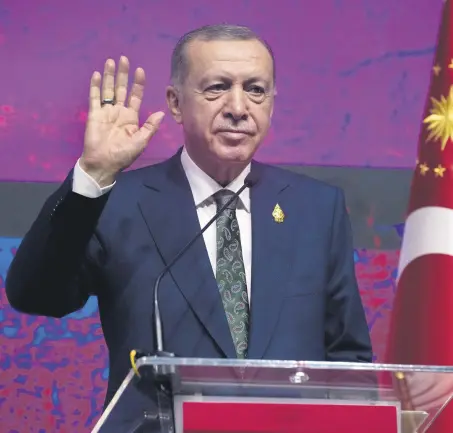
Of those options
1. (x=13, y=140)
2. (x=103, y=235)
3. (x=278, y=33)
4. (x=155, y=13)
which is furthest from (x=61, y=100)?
(x=103, y=235)

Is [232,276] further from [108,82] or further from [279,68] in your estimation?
[279,68]

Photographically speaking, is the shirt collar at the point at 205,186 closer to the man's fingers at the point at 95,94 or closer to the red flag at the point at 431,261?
the man's fingers at the point at 95,94

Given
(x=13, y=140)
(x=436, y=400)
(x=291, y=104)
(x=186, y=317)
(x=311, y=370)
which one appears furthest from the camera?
(x=291, y=104)

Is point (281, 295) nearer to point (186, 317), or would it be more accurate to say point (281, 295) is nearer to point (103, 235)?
point (186, 317)

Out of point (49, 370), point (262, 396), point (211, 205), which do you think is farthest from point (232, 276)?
point (49, 370)

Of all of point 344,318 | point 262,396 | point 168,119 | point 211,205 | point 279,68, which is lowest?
point 262,396

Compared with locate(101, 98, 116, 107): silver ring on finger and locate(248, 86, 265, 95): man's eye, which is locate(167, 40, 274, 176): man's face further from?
locate(101, 98, 116, 107): silver ring on finger

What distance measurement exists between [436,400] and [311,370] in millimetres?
230

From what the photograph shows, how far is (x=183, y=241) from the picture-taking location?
1898mm

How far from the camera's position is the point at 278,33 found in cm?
275

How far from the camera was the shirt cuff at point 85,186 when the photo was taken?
1660 millimetres

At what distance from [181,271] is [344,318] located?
1.24 ft

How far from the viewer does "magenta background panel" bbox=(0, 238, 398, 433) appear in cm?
246

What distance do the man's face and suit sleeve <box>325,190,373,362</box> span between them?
310mm
